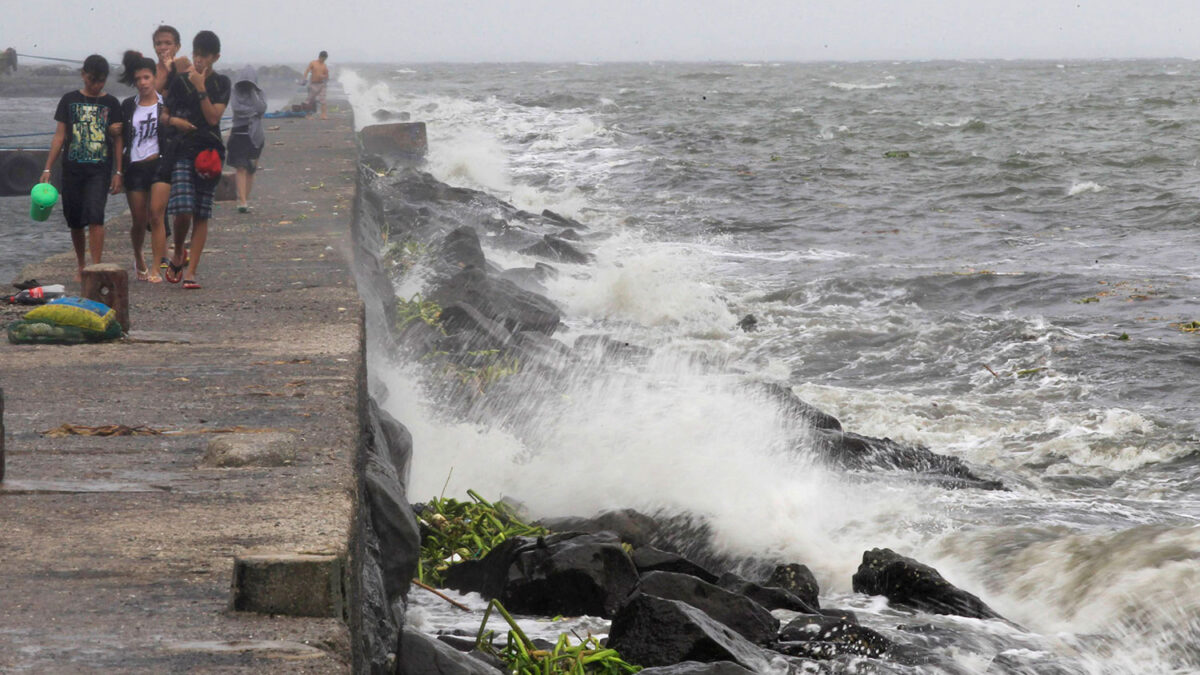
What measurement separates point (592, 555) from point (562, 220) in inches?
521

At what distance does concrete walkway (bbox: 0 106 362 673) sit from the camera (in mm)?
2830

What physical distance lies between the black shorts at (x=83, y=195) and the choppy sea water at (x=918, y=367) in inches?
77.0

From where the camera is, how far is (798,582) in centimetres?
521

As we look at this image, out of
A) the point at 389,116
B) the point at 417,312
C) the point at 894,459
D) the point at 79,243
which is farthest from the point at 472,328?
the point at 389,116

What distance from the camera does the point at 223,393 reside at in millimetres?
4875

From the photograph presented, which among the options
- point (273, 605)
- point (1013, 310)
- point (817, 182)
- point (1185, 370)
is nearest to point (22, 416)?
point (273, 605)

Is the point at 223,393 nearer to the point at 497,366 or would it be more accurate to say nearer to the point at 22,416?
the point at 22,416

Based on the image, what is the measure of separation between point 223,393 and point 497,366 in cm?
361

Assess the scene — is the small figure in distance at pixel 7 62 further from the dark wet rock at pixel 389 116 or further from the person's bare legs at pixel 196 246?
the person's bare legs at pixel 196 246

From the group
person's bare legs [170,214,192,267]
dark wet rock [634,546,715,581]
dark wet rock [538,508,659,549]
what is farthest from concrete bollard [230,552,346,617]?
person's bare legs [170,214,192,267]

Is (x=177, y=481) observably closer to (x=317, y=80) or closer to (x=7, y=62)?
(x=317, y=80)

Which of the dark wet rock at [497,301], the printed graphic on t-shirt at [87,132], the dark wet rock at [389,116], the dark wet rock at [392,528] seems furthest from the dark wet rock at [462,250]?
the dark wet rock at [389,116]

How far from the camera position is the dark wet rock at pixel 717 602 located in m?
4.51

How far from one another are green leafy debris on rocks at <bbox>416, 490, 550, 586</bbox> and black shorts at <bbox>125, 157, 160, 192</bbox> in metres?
2.88
